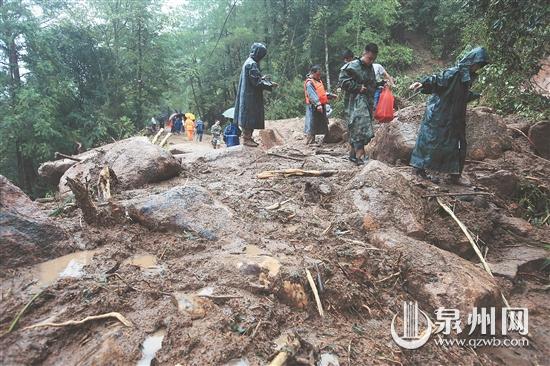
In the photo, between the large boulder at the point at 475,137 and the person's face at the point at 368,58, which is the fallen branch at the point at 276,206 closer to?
the person's face at the point at 368,58

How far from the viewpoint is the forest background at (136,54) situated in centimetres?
1697

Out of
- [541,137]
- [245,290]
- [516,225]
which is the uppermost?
[541,137]

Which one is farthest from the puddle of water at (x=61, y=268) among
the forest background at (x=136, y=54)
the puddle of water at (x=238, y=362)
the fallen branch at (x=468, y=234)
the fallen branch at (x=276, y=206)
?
the forest background at (x=136, y=54)

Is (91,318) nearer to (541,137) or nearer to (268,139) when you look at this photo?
(541,137)

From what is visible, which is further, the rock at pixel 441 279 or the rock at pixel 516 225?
the rock at pixel 516 225

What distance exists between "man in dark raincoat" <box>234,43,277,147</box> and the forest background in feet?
22.0

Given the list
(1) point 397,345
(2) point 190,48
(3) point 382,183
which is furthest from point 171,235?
(2) point 190,48

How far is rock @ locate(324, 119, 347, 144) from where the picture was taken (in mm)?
8906

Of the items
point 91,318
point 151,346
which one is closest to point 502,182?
point 151,346

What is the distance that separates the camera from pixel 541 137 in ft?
21.7

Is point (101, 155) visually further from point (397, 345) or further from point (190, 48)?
point (190, 48)

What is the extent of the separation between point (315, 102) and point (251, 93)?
1.44 meters

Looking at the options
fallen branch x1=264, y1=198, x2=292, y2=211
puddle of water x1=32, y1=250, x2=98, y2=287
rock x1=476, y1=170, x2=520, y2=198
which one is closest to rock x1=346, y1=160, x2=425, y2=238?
fallen branch x1=264, y1=198, x2=292, y2=211

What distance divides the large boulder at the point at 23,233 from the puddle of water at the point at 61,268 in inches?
3.3
